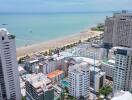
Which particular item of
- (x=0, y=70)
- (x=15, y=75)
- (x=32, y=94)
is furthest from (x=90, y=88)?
(x=0, y=70)

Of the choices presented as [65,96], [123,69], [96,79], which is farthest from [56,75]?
[123,69]

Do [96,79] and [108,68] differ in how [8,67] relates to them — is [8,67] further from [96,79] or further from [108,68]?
[108,68]

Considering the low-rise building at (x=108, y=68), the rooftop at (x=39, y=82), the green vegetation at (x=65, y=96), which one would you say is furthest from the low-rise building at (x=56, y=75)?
the low-rise building at (x=108, y=68)

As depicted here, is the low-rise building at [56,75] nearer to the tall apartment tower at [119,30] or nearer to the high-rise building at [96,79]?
the high-rise building at [96,79]

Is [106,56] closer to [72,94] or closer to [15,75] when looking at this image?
[72,94]

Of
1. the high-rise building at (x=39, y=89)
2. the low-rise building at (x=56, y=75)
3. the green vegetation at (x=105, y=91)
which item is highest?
the high-rise building at (x=39, y=89)
